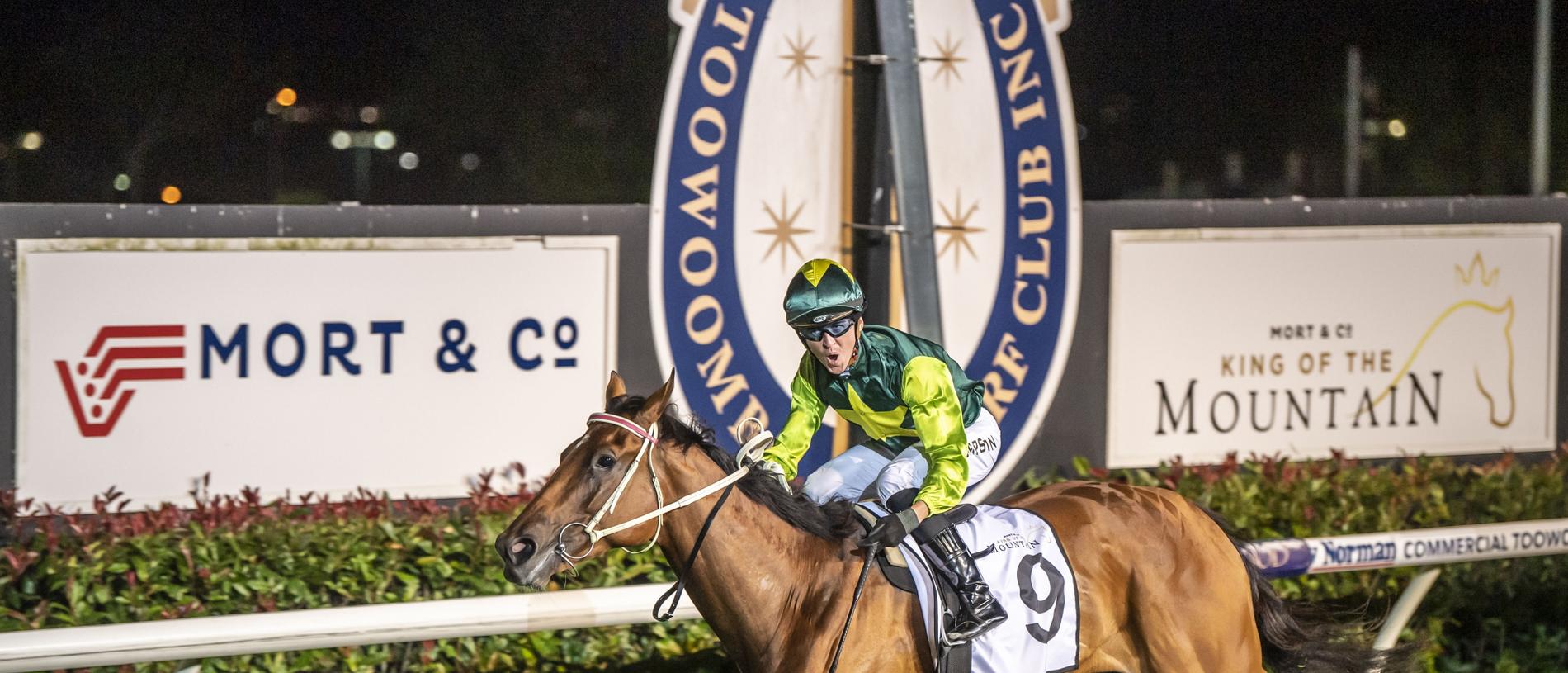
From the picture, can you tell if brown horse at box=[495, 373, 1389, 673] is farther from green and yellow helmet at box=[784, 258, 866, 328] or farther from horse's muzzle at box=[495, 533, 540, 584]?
green and yellow helmet at box=[784, 258, 866, 328]

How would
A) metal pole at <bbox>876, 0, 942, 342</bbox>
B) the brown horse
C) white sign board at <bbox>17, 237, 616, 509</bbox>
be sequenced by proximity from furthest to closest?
1. metal pole at <bbox>876, 0, 942, 342</bbox>
2. white sign board at <bbox>17, 237, 616, 509</bbox>
3. the brown horse

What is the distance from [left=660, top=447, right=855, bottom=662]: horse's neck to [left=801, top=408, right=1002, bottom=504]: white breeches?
0.29 meters

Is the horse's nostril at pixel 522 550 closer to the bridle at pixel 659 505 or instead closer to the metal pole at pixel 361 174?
the bridle at pixel 659 505

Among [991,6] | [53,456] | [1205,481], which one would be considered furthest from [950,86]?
[53,456]

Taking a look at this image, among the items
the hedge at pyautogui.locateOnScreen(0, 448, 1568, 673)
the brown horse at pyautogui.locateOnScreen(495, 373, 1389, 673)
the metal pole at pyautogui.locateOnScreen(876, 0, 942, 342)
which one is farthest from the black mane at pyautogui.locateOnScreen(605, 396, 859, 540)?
the metal pole at pyautogui.locateOnScreen(876, 0, 942, 342)

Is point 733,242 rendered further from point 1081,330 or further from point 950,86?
point 1081,330

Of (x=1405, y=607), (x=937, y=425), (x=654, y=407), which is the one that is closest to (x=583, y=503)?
(x=654, y=407)

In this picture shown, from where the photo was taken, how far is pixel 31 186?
4.41 meters

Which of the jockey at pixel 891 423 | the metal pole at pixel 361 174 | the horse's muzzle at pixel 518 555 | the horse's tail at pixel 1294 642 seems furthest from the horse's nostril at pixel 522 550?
the horse's tail at pixel 1294 642

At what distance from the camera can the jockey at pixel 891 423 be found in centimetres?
373

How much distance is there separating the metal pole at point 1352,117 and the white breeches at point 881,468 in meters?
2.73

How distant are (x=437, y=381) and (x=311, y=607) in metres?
0.79

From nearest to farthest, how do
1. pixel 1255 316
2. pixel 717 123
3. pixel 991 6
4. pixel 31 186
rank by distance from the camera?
pixel 31 186, pixel 717 123, pixel 991 6, pixel 1255 316

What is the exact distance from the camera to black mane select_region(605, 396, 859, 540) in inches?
142
